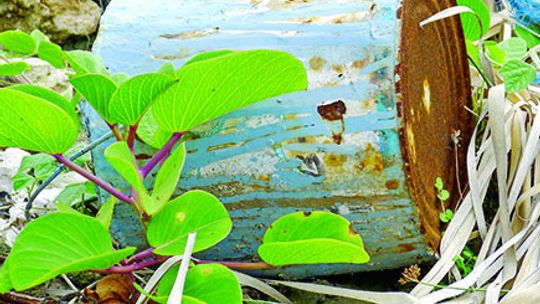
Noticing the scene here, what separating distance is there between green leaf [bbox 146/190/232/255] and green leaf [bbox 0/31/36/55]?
46 cm

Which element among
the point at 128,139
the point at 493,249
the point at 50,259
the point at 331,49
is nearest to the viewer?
the point at 50,259

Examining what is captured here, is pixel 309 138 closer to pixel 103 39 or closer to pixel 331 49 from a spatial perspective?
pixel 331 49

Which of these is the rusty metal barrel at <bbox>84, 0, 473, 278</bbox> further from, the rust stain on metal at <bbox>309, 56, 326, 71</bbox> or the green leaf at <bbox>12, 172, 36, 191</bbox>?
the green leaf at <bbox>12, 172, 36, 191</bbox>

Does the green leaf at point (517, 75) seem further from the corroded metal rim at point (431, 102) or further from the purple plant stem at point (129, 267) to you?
the purple plant stem at point (129, 267)

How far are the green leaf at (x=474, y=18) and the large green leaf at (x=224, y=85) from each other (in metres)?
0.56

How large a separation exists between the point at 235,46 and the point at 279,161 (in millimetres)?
183

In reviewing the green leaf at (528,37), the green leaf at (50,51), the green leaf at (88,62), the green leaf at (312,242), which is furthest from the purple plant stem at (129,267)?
the green leaf at (528,37)

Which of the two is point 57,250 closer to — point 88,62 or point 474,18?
point 88,62

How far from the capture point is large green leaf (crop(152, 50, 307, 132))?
3.08ft

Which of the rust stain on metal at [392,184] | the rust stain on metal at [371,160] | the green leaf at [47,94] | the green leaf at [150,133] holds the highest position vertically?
the green leaf at [47,94]

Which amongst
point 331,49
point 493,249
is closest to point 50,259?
point 331,49

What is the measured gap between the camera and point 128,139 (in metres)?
1.03

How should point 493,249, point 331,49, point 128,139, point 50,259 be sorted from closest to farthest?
point 50,259
point 128,139
point 331,49
point 493,249

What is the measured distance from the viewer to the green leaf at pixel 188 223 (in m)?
0.97
